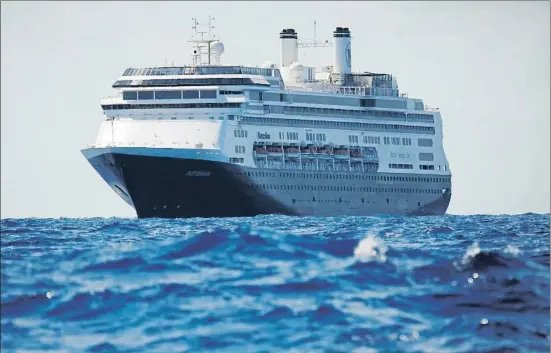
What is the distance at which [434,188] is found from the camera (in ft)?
409

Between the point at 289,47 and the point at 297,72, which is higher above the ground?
the point at 289,47

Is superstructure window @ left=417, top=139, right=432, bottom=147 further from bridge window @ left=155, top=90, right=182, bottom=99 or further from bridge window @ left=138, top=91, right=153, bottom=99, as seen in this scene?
bridge window @ left=138, top=91, right=153, bottom=99

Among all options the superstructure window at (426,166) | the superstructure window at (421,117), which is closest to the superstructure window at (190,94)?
the superstructure window at (421,117)

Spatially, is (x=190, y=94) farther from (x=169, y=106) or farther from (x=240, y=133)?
(x=240, y=133)

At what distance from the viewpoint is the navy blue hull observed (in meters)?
98.1

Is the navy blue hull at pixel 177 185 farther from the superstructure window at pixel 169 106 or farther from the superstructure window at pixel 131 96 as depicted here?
the superstructure window at pixel 131 96

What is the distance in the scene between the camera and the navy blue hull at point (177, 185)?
98125 mm

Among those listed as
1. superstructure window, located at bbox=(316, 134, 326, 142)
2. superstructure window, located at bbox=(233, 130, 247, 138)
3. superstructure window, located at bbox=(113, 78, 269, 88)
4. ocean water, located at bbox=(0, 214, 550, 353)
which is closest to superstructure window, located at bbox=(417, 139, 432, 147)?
superstructure window, located at bbox=(316, 134, 326, 142)

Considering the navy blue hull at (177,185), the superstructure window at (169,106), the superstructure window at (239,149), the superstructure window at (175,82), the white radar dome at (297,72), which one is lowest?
the navy blue hull at (177,185)

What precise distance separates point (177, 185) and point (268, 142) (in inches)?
476

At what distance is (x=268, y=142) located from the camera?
359 ft

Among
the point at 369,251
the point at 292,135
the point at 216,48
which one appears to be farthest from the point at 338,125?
the point at 369,251

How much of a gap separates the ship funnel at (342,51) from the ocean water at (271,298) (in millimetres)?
93868

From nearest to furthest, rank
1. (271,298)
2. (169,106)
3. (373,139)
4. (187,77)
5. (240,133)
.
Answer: (271,298) < (169,106) < (240,133) < (187,77) < (373,139)
